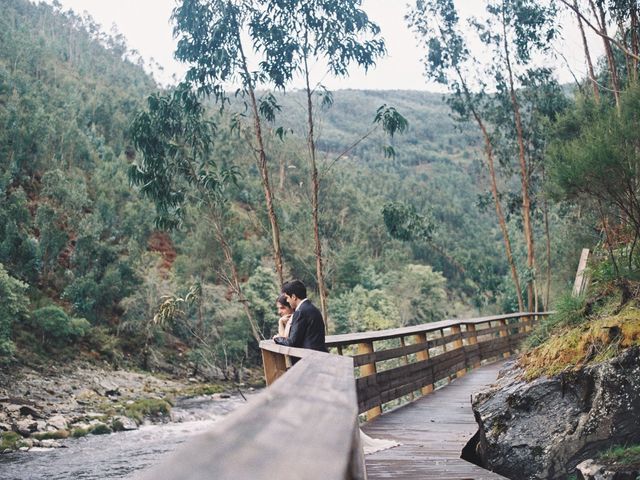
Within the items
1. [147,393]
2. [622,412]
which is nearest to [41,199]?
[147,393]

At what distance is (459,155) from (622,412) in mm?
131119

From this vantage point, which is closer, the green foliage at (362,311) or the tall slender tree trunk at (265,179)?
the tall slender tree trunk at (265,179)

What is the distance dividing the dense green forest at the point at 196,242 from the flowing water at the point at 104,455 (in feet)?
12.9

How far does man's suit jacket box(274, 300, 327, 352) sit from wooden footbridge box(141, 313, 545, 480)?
269mm

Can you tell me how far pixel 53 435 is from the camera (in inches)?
958

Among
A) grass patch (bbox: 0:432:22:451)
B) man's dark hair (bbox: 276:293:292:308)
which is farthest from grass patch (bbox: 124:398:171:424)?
man's dark hair (bbox: 276:293:292:308)

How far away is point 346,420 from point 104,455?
2228cm

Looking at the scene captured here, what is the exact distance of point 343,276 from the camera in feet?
153

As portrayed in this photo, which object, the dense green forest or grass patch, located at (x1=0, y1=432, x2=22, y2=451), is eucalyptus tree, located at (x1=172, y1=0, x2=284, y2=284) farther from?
grass patch, located at (x1=0, y1=432, x2=22, y2=451)

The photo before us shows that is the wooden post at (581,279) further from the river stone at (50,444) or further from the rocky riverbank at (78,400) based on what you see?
the rocky riverbank at (78,400)

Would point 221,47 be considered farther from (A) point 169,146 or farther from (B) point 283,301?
(B) point 283,301

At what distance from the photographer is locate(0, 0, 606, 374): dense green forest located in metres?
28.6

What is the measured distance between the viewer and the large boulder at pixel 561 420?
596cm

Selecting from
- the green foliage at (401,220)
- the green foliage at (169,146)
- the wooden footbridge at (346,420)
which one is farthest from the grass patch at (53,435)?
the wooden footbridge at (346,420)
